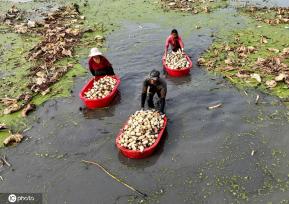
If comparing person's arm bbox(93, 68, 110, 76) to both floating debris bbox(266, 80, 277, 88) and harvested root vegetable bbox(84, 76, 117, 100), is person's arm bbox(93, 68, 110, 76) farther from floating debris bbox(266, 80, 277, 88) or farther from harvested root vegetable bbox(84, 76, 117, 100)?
floating debris bbox(266, 80, 277, 88)

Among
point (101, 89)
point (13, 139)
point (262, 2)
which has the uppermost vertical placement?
point (262, 2)

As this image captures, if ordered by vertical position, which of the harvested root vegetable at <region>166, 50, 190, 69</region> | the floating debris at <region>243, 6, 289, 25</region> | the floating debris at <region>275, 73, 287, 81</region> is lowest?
the floating debris at <region>275, 73, 287, 81</region>

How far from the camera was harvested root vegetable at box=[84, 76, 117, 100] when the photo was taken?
38.1ft

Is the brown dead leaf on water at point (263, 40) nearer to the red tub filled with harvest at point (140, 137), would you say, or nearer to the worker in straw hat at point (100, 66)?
the worker in straw hat at point (100, 66)

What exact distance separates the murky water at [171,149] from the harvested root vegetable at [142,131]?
1.62 feet

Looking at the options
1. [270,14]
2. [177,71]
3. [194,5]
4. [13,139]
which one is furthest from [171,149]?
[194,5]

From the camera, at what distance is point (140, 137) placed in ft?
29.7

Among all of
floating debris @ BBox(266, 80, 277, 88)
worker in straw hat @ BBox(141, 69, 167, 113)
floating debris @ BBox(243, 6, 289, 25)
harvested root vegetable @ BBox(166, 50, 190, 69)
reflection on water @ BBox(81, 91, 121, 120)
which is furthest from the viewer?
floating debris @ BBox(243, 6, 289, 25)

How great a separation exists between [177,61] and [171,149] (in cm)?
471

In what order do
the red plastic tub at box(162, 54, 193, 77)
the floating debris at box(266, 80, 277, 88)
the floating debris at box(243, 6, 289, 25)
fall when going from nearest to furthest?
1. the floating debris at box(266, 80, 277, 88)
2. the red plastic tub at box(162, 54, 193, 77)
3. the floating debris at box(243, 6, 289, 25)

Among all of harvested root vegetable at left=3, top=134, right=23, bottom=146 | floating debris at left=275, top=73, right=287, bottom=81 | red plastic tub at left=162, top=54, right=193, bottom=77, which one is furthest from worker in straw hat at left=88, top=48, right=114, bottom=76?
floating debris at left=275, top=73, right=287, bottom=81

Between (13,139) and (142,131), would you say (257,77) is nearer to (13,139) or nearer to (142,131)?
(142,131)

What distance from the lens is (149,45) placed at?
16.4 metres

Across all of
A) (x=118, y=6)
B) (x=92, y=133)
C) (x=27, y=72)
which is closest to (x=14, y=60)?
(x=27, y=72)
